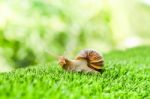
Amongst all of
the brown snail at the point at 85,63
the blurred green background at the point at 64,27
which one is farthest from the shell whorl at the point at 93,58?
the blurred green background at the point at 64,27

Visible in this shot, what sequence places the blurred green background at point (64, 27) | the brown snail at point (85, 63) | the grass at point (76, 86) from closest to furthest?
the grass at point (76, 86) < the brown snail at point (85, 63) < the blurred green background at point (64, 27)

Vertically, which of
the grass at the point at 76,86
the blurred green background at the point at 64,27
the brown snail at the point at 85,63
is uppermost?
the blurred green background at the point at 64,27

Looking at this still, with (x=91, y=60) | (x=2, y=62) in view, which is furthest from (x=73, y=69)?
(x=2, y=62)

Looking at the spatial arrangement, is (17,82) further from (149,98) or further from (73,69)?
(73,69)

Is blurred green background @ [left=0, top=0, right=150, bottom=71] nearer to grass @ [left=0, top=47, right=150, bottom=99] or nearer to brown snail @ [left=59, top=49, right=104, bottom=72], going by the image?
brown snail @ [left=59, top=49, right=104, bottom=72]

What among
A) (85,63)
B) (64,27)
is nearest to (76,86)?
(85,63)

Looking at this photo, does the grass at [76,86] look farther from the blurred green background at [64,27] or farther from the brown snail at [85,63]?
the blurred green background at [64,27]
